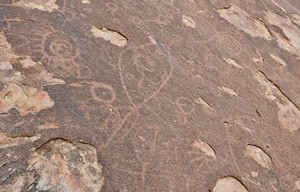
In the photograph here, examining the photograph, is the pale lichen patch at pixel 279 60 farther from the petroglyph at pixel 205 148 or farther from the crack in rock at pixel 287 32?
the petroglyph at pixel 205 148

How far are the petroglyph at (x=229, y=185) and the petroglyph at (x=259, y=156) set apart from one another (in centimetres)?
27

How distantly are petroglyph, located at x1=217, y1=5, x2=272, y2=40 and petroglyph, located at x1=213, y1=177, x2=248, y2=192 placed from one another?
1790 mm

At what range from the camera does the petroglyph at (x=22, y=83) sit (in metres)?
1.90

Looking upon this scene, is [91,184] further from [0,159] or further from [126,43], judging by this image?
[126,43]

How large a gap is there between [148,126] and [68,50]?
28.0 inches

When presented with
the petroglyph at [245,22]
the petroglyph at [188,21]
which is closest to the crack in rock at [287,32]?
the petroglyph at [245,22]

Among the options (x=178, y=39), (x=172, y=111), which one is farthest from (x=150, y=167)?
(x=178, y=39)

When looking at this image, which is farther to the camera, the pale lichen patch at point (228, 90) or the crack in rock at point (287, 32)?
the crack in rock at point (287, 32)

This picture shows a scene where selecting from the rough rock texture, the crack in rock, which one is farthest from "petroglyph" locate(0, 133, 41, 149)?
the crack in rock

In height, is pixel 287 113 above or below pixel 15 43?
above

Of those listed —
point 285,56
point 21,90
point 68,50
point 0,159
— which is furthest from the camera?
point 285,56

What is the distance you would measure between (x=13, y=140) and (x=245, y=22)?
8.69 feet

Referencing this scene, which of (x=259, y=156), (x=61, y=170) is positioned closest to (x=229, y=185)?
(x=259, y=156)

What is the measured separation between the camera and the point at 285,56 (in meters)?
3.49
